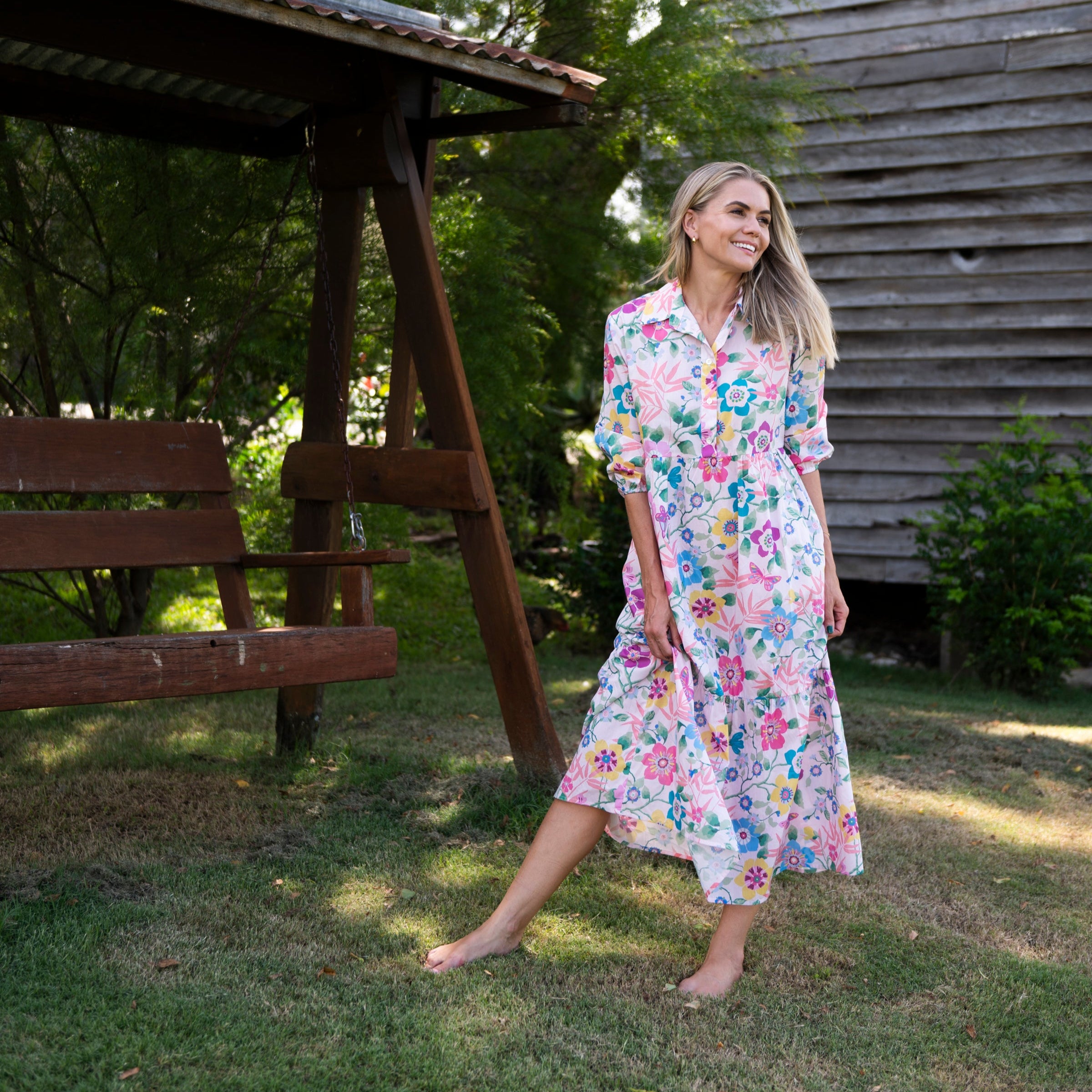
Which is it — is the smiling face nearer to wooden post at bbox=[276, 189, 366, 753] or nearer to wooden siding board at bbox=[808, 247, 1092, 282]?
wooden post at bbox=[276, 189, 366, 753]

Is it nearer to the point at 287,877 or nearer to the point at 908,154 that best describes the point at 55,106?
the point at 287,877

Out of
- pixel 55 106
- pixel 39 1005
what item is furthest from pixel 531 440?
pixel 39 1005

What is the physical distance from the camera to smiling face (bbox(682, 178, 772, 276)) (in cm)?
275

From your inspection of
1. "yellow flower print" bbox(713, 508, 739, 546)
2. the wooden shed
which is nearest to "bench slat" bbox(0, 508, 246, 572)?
"yellow flower print" bbox(713, 508, 739, 546)

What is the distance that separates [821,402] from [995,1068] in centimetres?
156

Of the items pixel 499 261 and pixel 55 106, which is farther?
pixel 499 261

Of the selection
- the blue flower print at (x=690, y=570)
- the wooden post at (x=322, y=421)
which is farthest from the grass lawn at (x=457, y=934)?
the blue flower print at (x=690, y=570)

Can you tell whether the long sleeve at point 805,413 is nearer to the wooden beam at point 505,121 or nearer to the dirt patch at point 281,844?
the wooden beam at point 505,121

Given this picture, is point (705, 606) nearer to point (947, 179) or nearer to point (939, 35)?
point (947, 179)

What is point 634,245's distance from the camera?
709 centimetres

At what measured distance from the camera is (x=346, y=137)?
4117 millimetres

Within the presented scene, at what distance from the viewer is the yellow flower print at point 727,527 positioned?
2.72 metres

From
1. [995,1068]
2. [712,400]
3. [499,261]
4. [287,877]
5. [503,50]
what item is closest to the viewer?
[995,1068]

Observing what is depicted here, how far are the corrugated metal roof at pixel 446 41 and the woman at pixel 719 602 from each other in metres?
1.18
